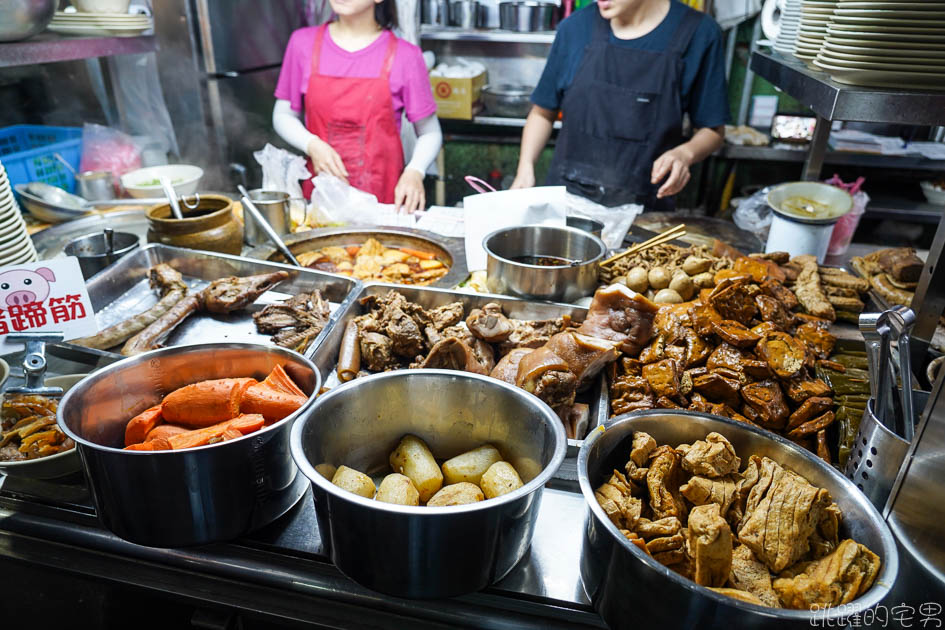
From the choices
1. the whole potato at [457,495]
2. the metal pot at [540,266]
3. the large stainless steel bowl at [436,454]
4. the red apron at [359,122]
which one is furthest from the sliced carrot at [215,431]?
the red apron at [359,122]

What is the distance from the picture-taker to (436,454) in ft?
4.89

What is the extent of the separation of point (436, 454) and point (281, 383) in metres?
0.43

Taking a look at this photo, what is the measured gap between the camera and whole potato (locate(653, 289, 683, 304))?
2.09 metres

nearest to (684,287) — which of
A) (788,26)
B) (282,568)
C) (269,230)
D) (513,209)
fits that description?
(513,209)

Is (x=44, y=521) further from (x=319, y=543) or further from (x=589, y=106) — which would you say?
(x=589, y=106)

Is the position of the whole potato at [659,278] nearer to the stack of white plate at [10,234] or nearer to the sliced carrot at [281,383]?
the sliced carrot at [281,383]

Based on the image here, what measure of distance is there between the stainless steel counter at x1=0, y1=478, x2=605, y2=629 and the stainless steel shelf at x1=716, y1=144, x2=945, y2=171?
5.17 metres

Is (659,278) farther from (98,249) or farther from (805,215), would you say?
(98,249)

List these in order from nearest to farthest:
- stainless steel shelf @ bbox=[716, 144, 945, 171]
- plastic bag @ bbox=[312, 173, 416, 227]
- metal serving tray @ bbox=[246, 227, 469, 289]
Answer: metal serving tray @ bbox=[246, 227, 469, 289]
plastic bag @ bbox=[312, 173, 416, 227]
stainless steel shelf @ bbox=[716, 144, 945, 171]

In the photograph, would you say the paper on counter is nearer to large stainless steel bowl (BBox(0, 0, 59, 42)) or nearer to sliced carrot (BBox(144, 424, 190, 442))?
sliced carrot (BBox(144, 424, 190, 442))

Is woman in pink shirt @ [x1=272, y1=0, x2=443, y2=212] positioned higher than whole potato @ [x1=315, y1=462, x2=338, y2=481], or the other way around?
woman in pink shirt @ [x1=272, y1=0, x2=443, y2=212]

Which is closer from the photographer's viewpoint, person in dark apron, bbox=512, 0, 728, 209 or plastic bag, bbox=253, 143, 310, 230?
plastic bag, bbox=253, 143, 310, 230

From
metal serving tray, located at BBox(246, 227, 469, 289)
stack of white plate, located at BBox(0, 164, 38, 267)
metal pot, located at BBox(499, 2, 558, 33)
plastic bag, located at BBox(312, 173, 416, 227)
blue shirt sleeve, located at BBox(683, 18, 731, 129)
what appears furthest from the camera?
metal pot, located at BBox(499, 2, 558, 33)

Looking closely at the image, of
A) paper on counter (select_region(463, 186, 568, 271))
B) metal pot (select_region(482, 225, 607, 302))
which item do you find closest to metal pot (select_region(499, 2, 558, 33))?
paper on counter (select_region(463, 186, 568, 271))
